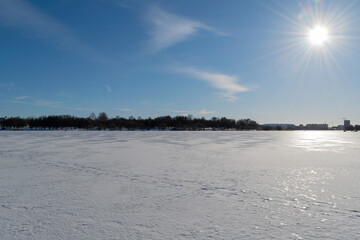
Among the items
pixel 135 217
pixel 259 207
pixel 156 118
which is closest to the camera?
pixel 135 217

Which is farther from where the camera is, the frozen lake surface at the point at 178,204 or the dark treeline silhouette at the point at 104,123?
the dark treeline silhouette at the point at 104,123

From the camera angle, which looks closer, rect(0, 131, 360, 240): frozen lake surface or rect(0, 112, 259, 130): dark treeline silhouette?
rect(0, 131, 360, 240): frozen lake surface

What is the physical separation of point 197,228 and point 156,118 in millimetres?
148021

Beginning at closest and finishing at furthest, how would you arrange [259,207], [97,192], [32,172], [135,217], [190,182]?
1. [135,217]
2. [259,207]
3. [97,192]
4. [190,182]
5. [32,172]

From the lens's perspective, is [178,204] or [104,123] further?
[104,123]

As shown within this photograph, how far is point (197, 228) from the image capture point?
419cm

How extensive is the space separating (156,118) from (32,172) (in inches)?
5622

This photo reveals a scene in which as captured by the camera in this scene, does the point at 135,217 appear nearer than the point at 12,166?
Yes

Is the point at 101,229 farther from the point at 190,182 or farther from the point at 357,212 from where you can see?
the point at 357,212

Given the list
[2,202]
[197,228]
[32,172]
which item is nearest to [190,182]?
[197,228]

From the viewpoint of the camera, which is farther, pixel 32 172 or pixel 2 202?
pixel 32 172

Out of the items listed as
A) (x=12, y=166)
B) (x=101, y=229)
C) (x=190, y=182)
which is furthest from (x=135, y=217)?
(x=12, y=166)

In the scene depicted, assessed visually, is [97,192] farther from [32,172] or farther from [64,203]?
[32,172]

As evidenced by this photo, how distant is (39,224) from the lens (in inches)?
169
